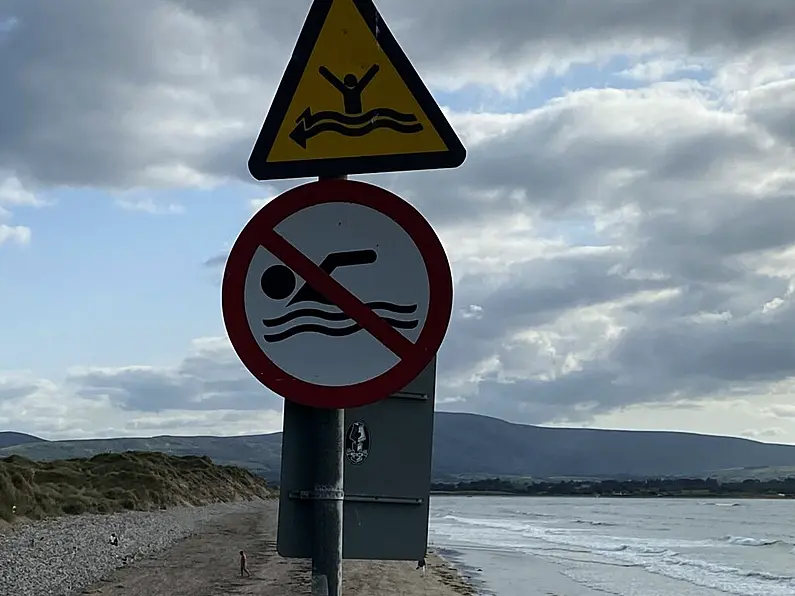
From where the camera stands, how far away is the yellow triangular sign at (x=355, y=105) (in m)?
2.89

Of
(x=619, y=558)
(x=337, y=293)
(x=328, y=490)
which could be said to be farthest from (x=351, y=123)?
(x=619, y=558)

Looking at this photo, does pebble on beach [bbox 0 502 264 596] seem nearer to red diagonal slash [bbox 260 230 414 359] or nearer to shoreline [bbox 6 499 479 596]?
shoreline [bbox 6 499 479 596]

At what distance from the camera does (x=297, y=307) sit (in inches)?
112

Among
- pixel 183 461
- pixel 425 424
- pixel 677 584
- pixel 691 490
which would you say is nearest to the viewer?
pixel 425 424

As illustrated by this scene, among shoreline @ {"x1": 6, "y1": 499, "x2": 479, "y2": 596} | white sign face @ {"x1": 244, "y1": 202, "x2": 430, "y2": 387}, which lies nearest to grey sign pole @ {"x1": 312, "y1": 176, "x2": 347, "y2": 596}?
white sign face @ {"x1": 244, "y1": 202, "x2": 430, "y2": 387}

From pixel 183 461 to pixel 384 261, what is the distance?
286ft

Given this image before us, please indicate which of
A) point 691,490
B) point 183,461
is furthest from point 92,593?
point 691,490

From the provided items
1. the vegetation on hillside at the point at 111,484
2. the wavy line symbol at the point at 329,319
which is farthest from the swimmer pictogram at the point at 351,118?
the vegetation on hillside at the point at 111,484

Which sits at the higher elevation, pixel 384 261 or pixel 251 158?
pixel 251 158

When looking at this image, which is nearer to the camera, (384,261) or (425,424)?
(384,261)

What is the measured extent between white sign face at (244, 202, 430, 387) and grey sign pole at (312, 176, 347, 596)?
13 cm

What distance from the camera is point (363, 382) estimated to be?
278 centimetres

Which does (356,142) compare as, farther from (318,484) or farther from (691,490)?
(691,490)

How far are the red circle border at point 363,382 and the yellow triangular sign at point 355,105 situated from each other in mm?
80
